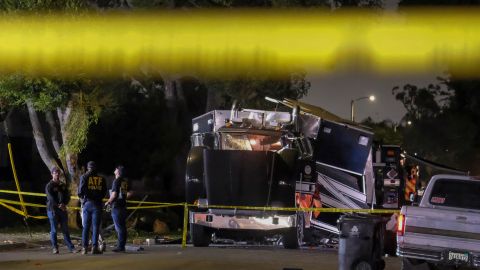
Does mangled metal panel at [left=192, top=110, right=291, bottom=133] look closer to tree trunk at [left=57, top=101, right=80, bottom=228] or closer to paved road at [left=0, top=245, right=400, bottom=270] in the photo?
paved road at [left=0, top=245, right=400, bottom=270]

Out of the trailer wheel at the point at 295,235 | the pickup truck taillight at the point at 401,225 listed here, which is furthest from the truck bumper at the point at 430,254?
the trailer wheel at the point at 295,235

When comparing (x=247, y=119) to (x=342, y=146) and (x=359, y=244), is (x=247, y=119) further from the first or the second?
(x=359, y=244)

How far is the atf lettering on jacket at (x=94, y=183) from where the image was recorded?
1460cm

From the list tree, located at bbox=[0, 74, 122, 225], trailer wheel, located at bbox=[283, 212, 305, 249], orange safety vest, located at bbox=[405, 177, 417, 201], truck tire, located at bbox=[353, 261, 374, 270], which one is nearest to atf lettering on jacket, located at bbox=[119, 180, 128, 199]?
trailer wheel, located at bbox=[283, 212, 305, 249]

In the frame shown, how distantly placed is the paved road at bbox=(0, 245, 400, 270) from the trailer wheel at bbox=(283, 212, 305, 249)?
215 millimetres

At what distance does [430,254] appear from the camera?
11602mm

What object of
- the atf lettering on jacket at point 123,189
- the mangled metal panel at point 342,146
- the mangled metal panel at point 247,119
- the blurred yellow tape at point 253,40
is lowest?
the atf lettering on jacket at point 123,189

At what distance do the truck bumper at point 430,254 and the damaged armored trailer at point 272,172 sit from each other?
4.67 metres

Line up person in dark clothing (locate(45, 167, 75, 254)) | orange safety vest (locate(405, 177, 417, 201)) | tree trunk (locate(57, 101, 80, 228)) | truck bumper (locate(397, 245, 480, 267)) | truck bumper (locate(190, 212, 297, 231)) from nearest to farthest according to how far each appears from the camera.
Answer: truck bumper (locate(397, 245, 480, 267)), person in dark clothing (locate(45, 167, 75, 254)), truck bumper (locate(190, 212, 297, 231)), tree trunk (locate(57, 101, 80, 228)), orange safety vest (locate(405, 177, 417, 201))

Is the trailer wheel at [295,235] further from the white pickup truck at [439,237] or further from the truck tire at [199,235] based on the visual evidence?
the white pickup truck at [439,237]

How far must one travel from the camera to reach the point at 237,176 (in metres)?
16.2

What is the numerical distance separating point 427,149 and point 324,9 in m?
30.4

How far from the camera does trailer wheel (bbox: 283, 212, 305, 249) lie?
16.4 metres

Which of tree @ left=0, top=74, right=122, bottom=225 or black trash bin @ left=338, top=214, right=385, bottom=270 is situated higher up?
tree @ left=0, top=74, right=122, bottom=225
